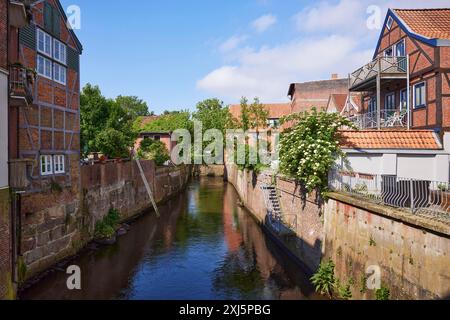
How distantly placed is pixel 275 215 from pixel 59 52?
1412cm

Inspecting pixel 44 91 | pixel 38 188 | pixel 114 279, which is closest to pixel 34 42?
pixel 44 91

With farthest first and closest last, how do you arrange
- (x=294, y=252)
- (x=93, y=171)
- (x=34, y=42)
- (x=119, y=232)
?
(x=119, y=232) → (x=93, y=171) → (x=294, y=252) → (x=34, y=42)

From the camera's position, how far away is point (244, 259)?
18922 mm

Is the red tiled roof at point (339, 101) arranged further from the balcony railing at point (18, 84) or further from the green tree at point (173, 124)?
the balcony railing at point (18, 84)

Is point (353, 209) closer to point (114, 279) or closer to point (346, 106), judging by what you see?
point (114, 279)

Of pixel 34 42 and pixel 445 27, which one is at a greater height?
pixel 445 27

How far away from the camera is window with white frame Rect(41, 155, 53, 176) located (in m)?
16.1

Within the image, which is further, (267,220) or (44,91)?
(267,220)

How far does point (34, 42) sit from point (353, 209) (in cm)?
1388

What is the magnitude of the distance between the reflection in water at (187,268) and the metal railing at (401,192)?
14.1ft

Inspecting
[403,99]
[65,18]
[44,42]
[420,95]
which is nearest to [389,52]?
[403,99]

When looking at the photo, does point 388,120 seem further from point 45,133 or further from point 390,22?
point 45,133

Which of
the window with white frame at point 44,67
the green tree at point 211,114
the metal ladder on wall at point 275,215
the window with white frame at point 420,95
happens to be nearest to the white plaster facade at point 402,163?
the window with white frame at point 420,95

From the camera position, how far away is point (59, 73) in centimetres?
1738
